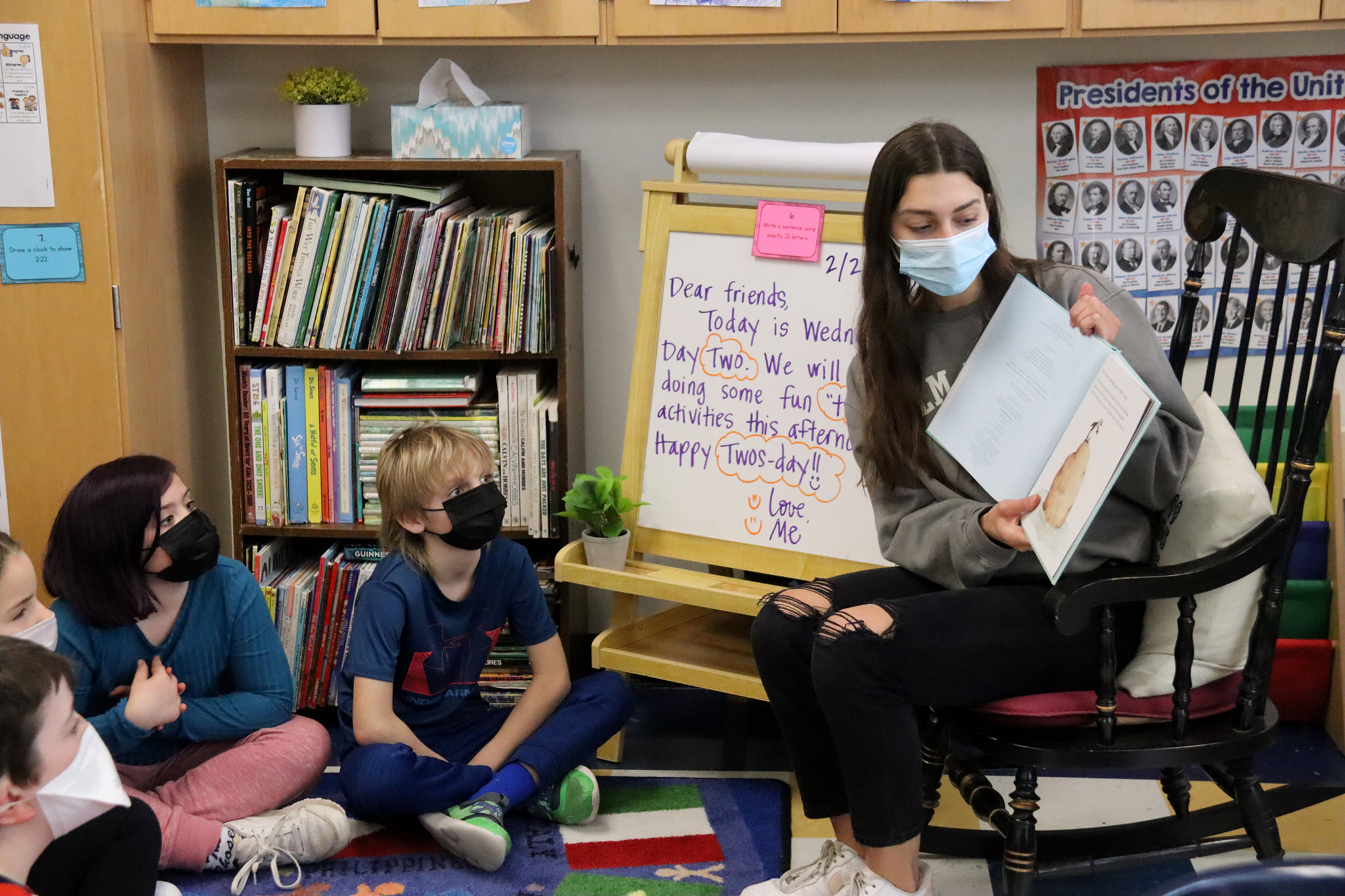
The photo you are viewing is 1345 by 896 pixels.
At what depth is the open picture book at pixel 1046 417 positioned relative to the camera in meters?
1.38

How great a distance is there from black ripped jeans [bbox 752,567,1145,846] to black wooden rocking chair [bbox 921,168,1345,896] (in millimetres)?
59

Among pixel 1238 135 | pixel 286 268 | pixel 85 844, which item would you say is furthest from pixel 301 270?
pixel 1238 135

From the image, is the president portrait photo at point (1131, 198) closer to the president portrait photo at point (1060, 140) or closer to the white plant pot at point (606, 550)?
the president portrait photo at point (1060, 140)

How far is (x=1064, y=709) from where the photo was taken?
157 centimetres

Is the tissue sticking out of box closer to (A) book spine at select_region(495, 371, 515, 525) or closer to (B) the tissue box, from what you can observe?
(B) the tissue box

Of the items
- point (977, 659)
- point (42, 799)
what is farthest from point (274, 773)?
point (977, 659)

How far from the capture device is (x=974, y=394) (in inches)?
63.8

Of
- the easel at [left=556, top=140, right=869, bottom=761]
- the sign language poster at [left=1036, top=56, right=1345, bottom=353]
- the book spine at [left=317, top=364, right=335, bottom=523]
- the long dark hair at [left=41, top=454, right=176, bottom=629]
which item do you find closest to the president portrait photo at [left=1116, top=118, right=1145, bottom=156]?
the sign language poster at [left=1036, top=56, right=1345, bottom=353]

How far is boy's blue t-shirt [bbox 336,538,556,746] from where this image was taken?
202cm

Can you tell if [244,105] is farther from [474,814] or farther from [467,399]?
[474,814]

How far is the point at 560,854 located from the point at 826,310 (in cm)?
97

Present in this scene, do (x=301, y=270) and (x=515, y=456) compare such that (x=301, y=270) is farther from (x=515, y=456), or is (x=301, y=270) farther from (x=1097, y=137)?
(x=1097, y=137)

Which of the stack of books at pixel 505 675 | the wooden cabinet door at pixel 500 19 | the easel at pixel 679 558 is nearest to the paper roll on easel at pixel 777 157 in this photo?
the easel at pixel 679 558

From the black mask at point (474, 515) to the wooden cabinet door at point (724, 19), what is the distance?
33.2 inches
